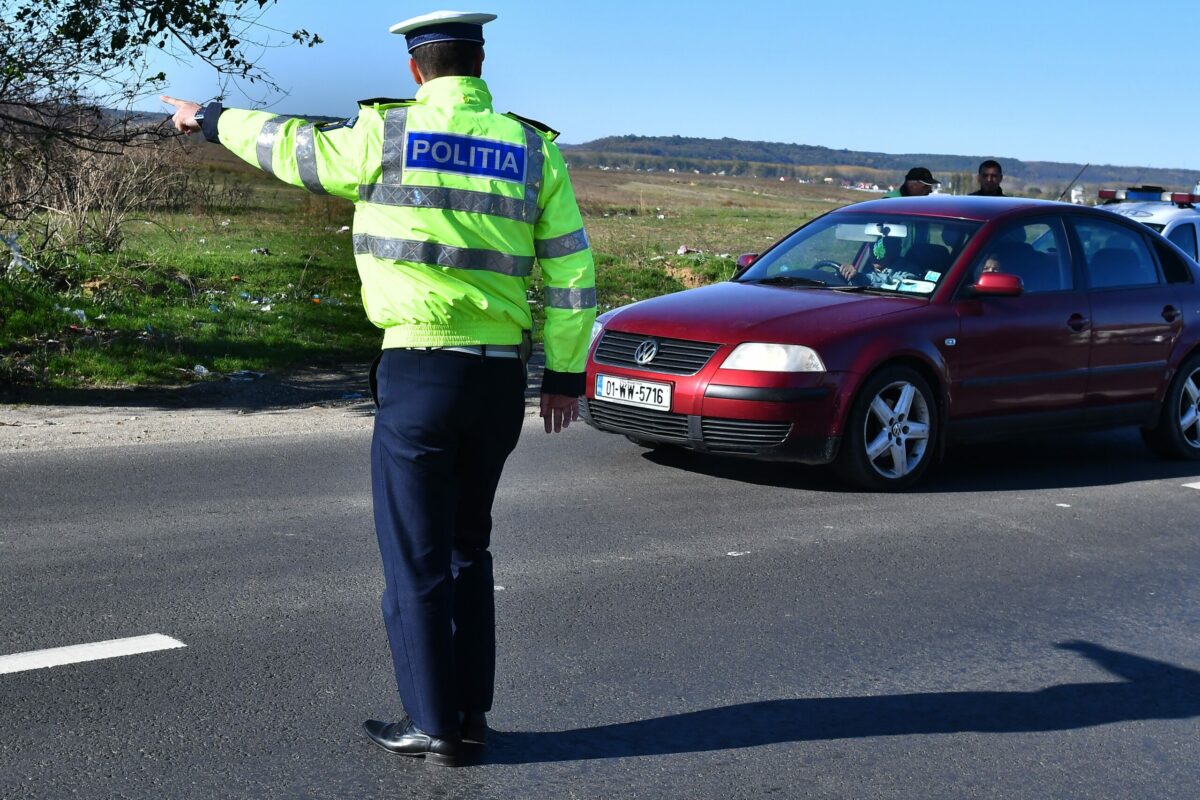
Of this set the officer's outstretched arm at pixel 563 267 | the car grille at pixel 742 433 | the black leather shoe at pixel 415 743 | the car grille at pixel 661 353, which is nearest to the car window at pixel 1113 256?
the car grille at pixel 742 433

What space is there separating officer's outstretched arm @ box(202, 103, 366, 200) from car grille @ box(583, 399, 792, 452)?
4605 mm

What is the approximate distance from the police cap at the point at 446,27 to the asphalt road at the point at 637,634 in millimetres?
1967

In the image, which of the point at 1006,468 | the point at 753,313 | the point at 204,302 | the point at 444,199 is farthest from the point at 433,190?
the point at 204,302

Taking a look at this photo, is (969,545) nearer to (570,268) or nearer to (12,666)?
(570,268)

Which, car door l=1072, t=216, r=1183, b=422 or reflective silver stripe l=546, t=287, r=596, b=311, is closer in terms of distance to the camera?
reflective silver stripe l=546, t=287, r=596, b=311

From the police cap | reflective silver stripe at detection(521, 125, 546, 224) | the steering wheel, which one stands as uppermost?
the police cap

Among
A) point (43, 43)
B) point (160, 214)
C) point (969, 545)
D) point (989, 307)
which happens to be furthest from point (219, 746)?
point (160, 214)

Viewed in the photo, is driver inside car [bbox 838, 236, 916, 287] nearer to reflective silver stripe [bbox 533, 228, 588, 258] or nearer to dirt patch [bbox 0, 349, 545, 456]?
dirt patch [bbox 0, 349, 545, 456]

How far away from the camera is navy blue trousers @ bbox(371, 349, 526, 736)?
13.3 ft

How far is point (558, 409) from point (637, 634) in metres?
1.59

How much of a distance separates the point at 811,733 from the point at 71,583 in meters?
2.97

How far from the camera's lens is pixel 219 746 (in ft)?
14.2

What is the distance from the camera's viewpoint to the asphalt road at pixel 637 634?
4336 millimetres

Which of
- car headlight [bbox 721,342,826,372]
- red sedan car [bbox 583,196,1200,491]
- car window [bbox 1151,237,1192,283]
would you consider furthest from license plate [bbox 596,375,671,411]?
car window [bbox 1151,237,1192,283]
